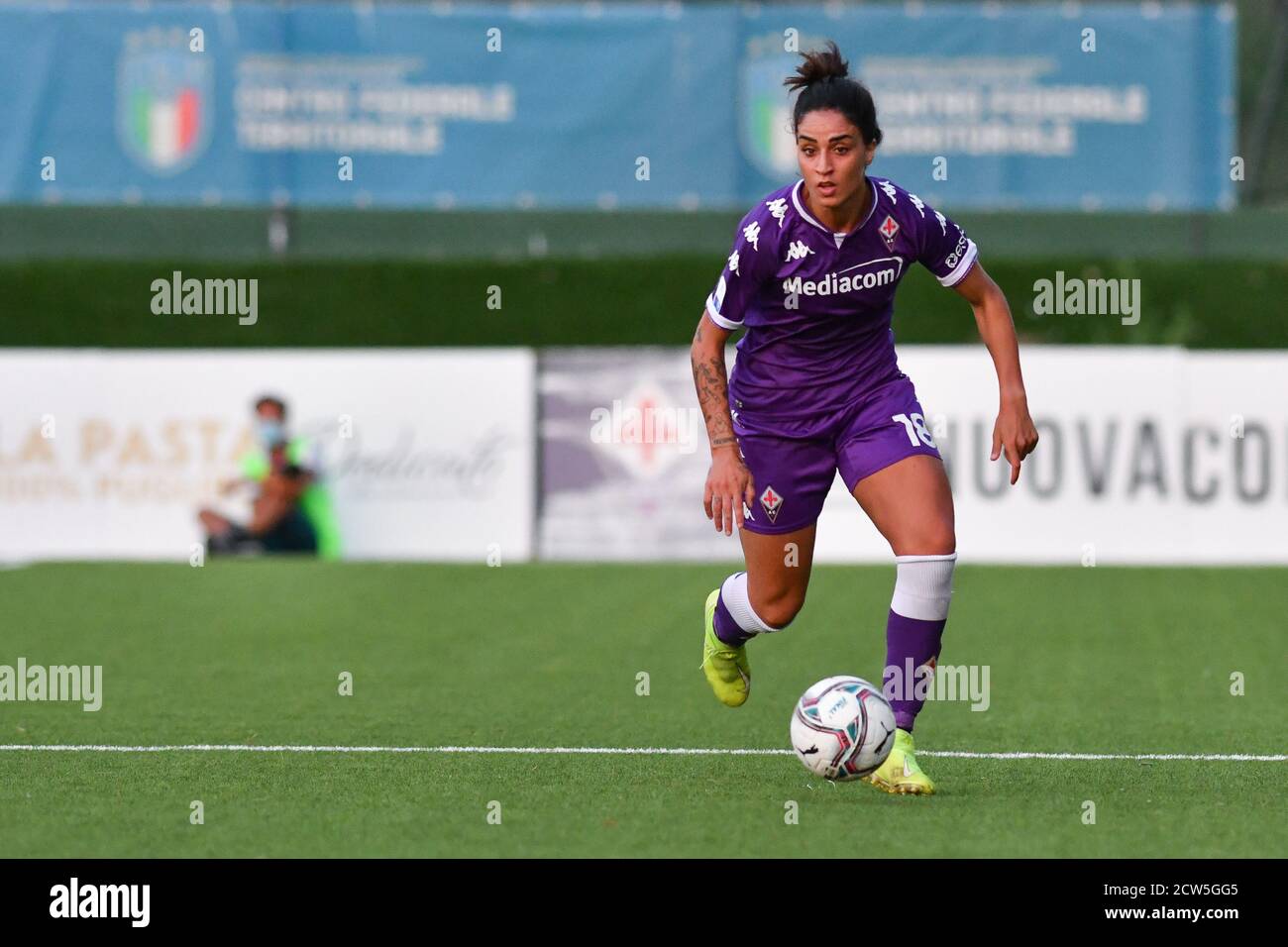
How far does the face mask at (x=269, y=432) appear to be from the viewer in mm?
16812

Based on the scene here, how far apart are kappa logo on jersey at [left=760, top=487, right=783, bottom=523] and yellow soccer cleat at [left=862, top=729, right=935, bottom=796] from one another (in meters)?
0.93

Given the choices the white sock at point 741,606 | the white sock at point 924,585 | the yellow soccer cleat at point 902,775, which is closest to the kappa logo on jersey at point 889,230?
the white sock at point 924,585

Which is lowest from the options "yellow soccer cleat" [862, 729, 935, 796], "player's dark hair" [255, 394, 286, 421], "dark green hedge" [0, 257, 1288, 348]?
"yellow soccer cleat" [862, 729, 935, 796]

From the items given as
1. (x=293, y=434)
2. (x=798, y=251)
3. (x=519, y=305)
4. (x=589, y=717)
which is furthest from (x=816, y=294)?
(x=519, y=305)

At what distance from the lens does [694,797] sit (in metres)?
6.59

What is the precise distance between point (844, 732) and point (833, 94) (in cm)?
195

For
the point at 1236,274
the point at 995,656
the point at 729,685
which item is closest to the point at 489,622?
the point at 995,656

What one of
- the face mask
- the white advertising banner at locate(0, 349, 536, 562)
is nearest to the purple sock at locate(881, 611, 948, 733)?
the white advertising banner at locate(0, 349, 536, 562)

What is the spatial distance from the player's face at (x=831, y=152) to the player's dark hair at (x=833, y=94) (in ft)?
0.07

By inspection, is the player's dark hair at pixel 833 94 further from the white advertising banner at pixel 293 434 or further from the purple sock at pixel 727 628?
the white advertising banner at pixel 293 434

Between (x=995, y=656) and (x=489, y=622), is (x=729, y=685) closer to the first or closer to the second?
(x=995, y=656)

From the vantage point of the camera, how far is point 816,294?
699 cm

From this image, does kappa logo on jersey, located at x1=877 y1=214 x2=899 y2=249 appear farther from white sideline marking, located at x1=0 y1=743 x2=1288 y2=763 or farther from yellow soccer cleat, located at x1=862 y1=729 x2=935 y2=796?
white sideline marking, located at x1=0 y1=743 x2=1288 y2=763

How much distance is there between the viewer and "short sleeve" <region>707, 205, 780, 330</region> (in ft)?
22.5
